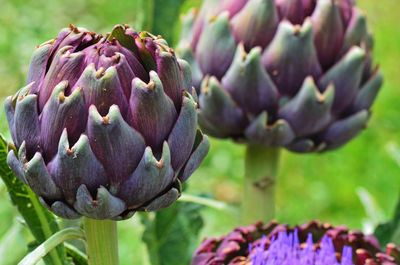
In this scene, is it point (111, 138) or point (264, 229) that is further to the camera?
point (264, 229)

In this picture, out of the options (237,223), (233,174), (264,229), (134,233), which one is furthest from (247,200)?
(233,174)

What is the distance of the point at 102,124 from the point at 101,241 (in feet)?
0.50

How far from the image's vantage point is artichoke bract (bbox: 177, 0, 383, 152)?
2.80ft

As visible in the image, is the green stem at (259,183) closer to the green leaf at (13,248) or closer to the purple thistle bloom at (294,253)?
the purple thistle bloom at (294,253)

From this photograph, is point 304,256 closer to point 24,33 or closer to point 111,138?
point 111,138

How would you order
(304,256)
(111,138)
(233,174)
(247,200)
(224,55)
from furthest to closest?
(233,174) → (247,200) → (224,55) → (304,256) → (111,138)

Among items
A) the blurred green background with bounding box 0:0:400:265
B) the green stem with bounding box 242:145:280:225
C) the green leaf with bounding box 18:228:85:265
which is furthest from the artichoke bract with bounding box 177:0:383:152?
the blurred green background with bounding box 0:0:400:265

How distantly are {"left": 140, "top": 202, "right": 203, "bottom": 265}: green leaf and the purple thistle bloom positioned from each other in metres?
0.21

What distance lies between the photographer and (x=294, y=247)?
0.74 m

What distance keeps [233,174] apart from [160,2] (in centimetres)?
110

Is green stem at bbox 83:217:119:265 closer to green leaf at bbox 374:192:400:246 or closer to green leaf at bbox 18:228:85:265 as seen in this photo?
green leaf at bbox 18:228:85:265

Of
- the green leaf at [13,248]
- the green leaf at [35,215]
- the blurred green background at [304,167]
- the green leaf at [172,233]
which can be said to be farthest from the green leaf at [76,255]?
the blurred green background at [304,167]

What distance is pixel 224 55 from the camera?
34.5 inches

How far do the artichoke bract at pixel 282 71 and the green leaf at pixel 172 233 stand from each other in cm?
15
